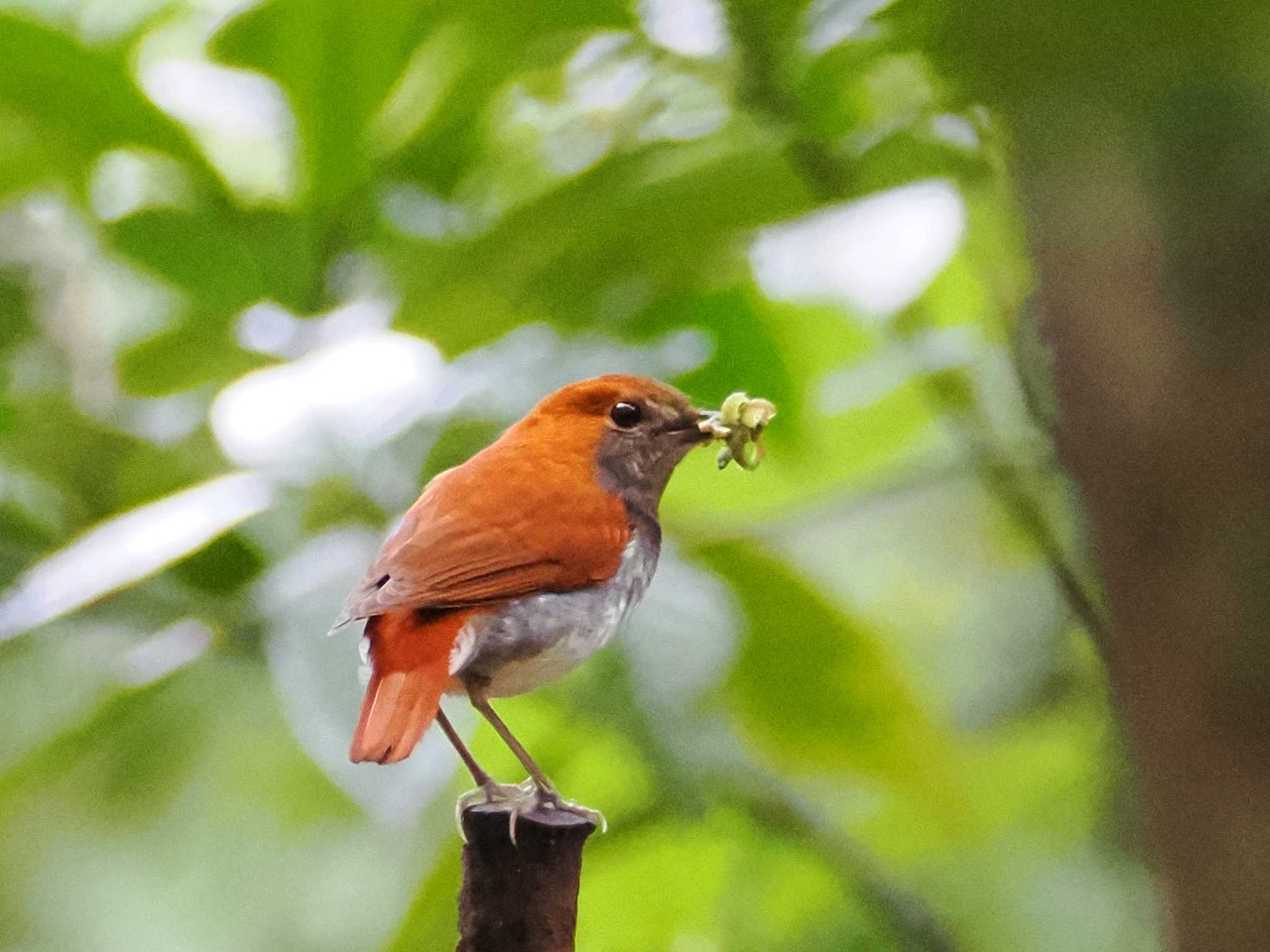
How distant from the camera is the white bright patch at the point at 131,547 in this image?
0.61 m

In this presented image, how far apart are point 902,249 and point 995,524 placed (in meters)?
0.68

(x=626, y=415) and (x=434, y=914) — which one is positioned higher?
(x=626, y=415)

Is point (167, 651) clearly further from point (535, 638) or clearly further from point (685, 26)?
point (685, 26)

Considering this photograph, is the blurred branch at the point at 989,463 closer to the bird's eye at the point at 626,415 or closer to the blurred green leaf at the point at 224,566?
the bird's eye at the point at 626,415

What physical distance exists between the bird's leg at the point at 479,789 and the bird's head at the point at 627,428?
161 mm

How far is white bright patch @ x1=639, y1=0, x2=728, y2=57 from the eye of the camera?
0.62 meters

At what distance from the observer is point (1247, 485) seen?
47 centimetres

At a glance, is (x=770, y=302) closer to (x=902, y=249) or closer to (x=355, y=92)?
(x=902, y=249)

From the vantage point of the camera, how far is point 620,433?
0.71 meters

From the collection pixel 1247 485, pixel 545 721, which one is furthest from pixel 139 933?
pixel 1247 485

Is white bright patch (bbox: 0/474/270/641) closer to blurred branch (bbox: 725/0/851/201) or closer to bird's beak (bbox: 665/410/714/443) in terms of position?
bird's beak (bbox: 665/410/714/443)

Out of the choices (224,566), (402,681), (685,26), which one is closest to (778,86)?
(685,26)

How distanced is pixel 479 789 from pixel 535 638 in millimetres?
122

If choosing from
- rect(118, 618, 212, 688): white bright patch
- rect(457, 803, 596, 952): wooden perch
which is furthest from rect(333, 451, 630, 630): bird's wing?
rect(118, 618, 212, 688): white bright patch
